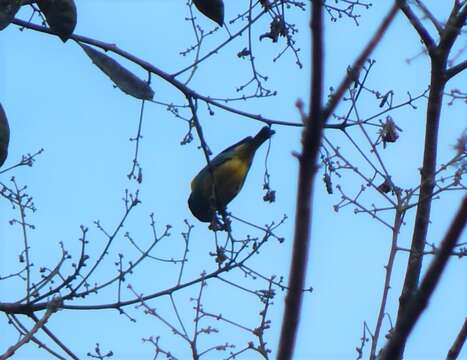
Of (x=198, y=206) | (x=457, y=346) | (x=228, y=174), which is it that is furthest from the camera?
(x=198, y=206)

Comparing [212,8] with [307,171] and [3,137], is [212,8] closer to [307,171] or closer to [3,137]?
[3,137]

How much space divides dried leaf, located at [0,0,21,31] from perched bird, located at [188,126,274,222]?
A: 2804 millimetres

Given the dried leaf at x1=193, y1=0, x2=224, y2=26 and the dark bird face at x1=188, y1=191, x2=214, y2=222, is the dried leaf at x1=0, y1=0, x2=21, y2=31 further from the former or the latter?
the dark bird face at x1=188, y1=191, x2=214, y2=222

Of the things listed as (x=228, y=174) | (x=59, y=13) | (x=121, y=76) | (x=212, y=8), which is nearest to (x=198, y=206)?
(x=228, y=174)

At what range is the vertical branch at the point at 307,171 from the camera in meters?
0.53

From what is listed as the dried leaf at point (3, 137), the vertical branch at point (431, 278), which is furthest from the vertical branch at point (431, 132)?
the vertical branch at point (431, 278)

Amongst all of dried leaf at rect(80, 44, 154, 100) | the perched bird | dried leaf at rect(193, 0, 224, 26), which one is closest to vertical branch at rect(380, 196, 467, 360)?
dried leaf at rect(193, 0, 224, 26)

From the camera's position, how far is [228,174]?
5.47 m

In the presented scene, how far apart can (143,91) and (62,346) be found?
0.97m

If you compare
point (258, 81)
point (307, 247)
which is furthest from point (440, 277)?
point (258, 81)

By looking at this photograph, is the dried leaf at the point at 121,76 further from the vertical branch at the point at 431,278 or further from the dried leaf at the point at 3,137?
the vertical branch at the point at 431,278

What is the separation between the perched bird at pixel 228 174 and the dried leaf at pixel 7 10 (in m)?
2.80

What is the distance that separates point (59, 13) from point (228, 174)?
3.11 meters

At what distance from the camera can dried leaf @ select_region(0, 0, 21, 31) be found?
93.7 inches
